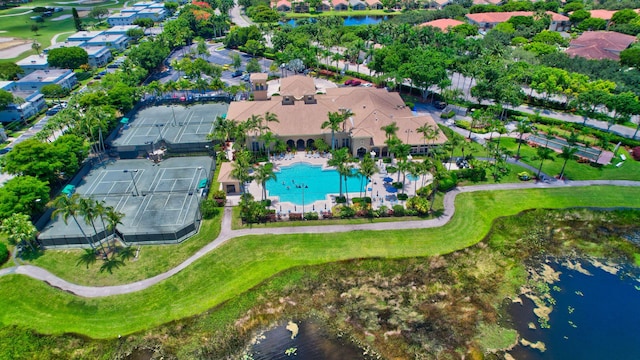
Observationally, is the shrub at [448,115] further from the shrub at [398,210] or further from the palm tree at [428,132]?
the shrub at [398,210]

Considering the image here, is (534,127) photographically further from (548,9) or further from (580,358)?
(548,9)

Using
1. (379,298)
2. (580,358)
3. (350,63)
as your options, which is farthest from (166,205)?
(350,63)

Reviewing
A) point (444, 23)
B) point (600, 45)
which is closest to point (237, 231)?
point (600, 45)

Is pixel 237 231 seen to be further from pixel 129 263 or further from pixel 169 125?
pixel 169 125

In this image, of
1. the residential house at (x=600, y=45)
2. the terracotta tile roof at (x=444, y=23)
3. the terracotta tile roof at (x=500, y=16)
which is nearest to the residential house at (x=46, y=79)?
the terracotta tile roof at (x=444, y=23)

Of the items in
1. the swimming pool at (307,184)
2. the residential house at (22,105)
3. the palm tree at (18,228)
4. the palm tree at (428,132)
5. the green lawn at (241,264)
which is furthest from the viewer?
the residential house at (22,105)

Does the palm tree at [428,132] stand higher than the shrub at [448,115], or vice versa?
the palm tree at [428,132]

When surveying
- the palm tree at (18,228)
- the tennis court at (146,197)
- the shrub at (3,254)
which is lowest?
the shrub at (3,254)
